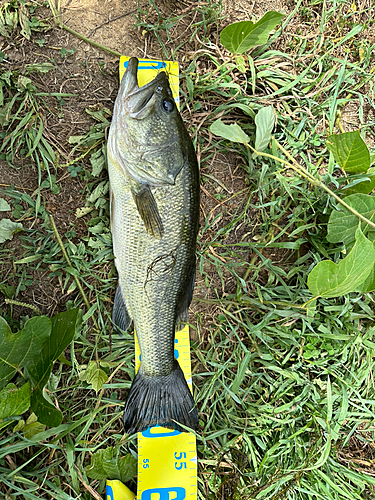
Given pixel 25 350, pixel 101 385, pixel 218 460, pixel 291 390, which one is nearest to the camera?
pixel 25 350

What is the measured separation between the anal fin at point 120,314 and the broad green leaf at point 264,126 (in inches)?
52.8

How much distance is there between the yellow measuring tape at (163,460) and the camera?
2250mm

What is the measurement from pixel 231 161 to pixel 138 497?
232 centimetres

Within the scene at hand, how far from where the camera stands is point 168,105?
6.36ft

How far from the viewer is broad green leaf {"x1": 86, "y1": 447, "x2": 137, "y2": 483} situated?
2.22m

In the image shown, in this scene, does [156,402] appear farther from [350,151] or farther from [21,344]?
[350,151]

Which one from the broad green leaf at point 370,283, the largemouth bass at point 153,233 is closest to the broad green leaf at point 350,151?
the broad green leaf at point 370,283

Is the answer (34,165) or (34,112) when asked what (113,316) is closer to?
(34,165)

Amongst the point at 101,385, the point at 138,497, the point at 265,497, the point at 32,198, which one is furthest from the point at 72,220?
the point at 265,497

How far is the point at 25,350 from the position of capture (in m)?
1.89

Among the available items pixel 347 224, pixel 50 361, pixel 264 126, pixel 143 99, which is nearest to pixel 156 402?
pixel 50 361

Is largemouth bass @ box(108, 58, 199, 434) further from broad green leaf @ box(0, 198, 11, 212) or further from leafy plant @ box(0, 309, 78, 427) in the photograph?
broad green leaf @ box(0, 198, 11, 212)

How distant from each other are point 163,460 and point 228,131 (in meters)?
2.17

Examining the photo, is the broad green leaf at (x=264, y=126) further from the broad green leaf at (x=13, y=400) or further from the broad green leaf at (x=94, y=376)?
the broad green leaf at (x=13, y=400)
